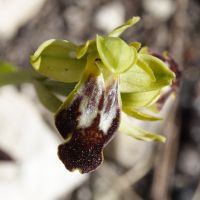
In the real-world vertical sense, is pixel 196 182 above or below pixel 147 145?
below

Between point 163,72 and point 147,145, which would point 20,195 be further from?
point 163,72

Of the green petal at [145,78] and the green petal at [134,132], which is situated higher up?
the green petal at [145,78]

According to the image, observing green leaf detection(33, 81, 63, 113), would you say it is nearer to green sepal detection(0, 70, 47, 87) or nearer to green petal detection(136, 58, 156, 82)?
green sepal detection(0, 70, 47, 87)

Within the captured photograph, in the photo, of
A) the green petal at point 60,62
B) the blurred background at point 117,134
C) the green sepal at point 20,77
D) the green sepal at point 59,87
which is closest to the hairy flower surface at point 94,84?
the green petal at point 60,62

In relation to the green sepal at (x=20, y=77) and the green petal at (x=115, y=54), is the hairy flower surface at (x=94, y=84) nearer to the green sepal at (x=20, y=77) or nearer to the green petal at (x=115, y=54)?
the green petal at (x=115, y=54)

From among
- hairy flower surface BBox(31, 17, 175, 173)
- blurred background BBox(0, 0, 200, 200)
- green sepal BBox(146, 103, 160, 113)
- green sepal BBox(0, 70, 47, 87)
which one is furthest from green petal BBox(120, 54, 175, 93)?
blurred background BBox(0, 0, 200, 200)

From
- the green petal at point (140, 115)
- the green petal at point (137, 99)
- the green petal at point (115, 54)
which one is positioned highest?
the green petal at point (115, 54)

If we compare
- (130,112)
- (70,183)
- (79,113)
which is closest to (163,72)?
(130,112)
